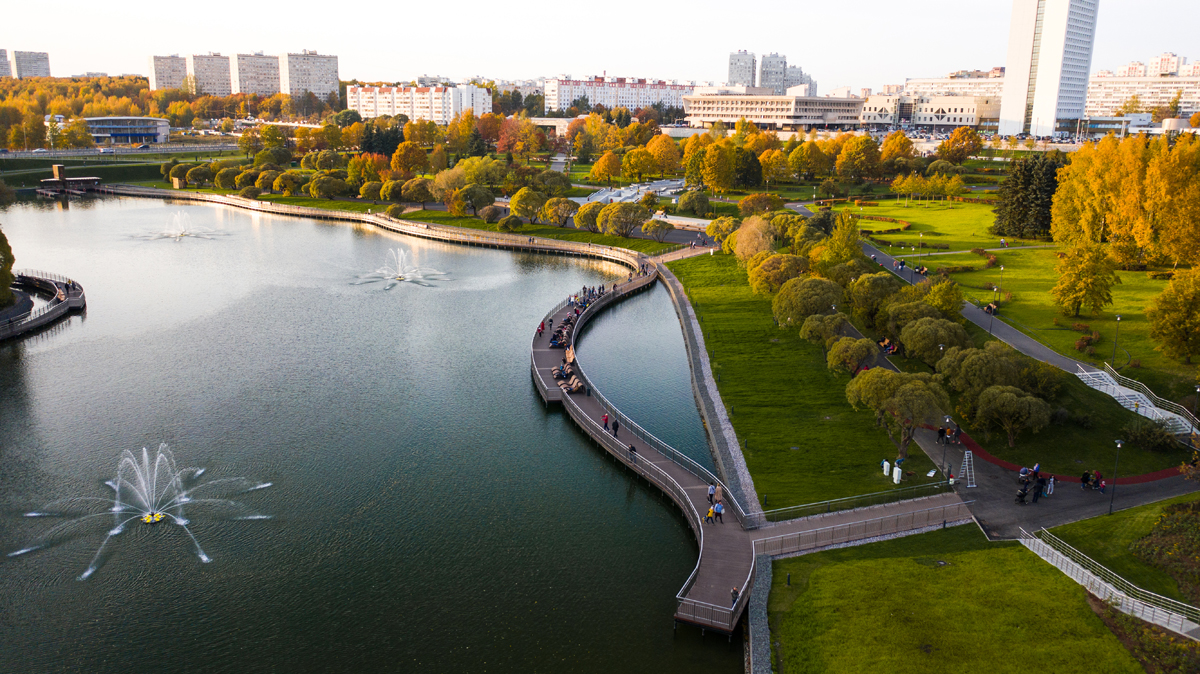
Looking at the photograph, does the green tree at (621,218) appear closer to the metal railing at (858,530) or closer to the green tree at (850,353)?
the green tree at (850,353)

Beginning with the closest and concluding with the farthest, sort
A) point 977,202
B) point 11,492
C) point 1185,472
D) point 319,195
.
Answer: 1. point 1185,472
2. point 11,492
3. point 977,202
4. point 319,195

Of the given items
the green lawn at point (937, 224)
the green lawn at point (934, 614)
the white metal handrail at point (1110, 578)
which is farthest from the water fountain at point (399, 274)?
the white metal handrail at point (1110, 578)

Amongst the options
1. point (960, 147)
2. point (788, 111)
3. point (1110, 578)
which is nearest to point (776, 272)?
point (1110, 578)

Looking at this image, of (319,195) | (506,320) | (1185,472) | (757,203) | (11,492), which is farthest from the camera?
(319,195)

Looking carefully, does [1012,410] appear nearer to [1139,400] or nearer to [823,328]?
[1139,400]

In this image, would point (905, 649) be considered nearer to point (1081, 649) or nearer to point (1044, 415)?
point (1081, 649)

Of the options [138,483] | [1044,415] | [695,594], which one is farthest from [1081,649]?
[138,483]

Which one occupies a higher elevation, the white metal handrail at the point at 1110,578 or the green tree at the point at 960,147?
the green tree at the point at 960,147
